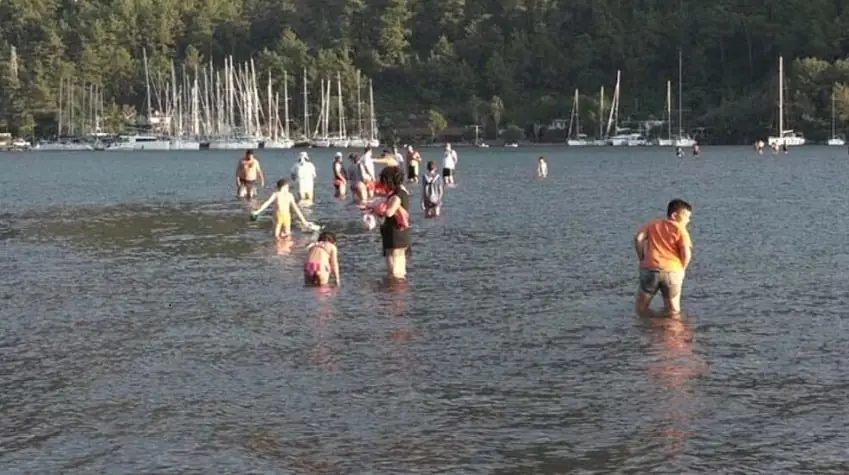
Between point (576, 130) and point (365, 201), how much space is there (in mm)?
134445

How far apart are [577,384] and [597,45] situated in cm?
17463

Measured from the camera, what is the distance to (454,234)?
30250mm

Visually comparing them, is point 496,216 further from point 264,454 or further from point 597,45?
point 597,45

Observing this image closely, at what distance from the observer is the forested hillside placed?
574ft

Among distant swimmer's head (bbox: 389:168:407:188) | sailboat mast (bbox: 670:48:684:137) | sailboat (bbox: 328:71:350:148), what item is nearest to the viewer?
distant swimmer's head (bbox: 389:168:407:188)

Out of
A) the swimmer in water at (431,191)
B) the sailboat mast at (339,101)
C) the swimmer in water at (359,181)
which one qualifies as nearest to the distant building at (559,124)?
the sailboat mast at (339,101)

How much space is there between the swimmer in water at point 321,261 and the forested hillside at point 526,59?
5844 inches

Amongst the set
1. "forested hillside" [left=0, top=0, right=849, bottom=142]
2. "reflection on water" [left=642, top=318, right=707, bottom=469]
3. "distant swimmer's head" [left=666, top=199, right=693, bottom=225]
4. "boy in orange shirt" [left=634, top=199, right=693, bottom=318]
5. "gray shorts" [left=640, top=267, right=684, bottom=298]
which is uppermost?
"forested hillside" [left=0, top=0, right=849, bottom=142]

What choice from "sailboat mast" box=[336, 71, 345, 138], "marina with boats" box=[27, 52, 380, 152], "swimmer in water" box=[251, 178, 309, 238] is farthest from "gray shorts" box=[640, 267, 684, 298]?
"sailboat mast" box=[336, 71, 345, 138]

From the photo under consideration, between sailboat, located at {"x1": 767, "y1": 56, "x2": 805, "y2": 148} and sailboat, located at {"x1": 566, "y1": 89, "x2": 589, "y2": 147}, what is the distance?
26.1m

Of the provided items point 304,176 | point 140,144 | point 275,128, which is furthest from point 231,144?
point 304,176

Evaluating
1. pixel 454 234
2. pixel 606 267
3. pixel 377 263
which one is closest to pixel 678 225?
pixel 606 267

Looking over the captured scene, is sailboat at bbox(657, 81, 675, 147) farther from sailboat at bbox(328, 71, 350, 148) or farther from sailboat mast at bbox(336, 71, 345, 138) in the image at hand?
sailboat mast at bbox(336, 71, 345, 138)

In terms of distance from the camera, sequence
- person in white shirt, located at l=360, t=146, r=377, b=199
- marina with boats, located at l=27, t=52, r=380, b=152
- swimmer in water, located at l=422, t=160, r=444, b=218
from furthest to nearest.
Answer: marina with boats, located at l=27, t=52, r=380, b=152, person in white shirt, located at l=360, t=146, r=377, b=199, swimmer in water, located at l=422, t=160, r=444, b=218
